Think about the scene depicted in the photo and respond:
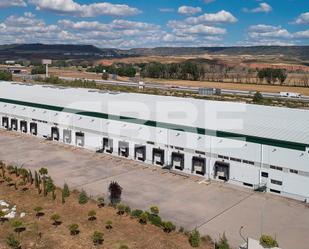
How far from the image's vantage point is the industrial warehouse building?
108 ft

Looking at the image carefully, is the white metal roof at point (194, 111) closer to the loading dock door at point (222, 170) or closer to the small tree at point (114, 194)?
the loading dock door at point (222, 170)

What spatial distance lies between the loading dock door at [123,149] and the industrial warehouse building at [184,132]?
0.11 m

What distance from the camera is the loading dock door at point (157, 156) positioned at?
133 ft

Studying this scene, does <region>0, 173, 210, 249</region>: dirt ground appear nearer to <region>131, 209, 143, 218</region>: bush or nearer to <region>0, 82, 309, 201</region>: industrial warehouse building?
<region>131, 209, 143, 218</region>: bush

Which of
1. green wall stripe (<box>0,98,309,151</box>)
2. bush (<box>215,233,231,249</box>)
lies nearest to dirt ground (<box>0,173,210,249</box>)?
bush (<box>215,233,231,249</box>)

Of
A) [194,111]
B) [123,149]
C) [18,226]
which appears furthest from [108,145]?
[18,226]

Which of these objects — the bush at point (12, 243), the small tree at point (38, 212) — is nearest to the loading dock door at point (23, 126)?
the small tree at point (38, 212)

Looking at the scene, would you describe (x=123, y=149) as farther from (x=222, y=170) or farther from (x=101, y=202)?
(x=101, y=202)

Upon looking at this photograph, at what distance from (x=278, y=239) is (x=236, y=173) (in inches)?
434

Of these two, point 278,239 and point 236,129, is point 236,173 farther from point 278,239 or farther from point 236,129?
point 278,239

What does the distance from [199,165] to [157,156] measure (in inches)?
207

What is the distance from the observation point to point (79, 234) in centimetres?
2456

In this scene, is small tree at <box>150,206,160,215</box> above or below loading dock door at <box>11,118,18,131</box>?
below

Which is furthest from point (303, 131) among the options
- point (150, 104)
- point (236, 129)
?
point (150, 104)
